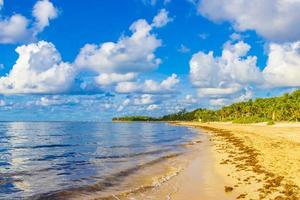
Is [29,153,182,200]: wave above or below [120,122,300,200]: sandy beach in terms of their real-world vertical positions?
below

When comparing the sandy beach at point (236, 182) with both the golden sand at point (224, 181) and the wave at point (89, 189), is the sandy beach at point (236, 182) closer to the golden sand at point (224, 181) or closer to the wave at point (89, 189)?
the golden sand at point (224, 181)

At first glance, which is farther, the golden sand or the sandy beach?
the golden sand

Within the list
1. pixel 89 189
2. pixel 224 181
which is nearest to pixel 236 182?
pixel 224 181

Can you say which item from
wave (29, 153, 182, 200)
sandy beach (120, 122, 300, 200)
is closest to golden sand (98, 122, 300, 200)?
sandy beach (120, 122, 300, 200)

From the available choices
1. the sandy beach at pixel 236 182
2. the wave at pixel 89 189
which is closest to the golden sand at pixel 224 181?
the sandy beach at pixel 236 182

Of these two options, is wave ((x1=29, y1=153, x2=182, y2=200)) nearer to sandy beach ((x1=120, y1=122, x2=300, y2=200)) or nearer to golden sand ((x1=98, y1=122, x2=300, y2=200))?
golden sand ((x1=98, y1=122, x2=300, y2=200))

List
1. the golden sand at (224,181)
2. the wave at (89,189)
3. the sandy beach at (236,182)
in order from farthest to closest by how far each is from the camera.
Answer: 1. the wave at (89,189)
2. the golden sand at (224,181)
3. the sandy beach at (236,182)

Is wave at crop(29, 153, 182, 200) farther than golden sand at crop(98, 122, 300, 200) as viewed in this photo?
Yes

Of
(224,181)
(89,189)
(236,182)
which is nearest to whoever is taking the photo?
(89,189)

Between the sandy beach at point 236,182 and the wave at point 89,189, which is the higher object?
the sandy beach at point 236,182

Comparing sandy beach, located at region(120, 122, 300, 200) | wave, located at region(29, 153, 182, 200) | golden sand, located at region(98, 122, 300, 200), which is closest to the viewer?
sandy beach, located at region(120, 122, 300, 200)

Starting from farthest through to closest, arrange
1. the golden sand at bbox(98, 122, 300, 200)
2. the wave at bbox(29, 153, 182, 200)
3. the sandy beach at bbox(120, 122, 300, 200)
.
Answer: the wave at bbox(29, 153, 182, 200), the golden sand at bbox(98, 122, 300, 200), the sandy beach at bbox(120, 122, 300, 200)

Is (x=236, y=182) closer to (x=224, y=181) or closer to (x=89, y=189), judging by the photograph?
(x=224, y=181)

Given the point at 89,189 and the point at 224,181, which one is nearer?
the point at 89,189
